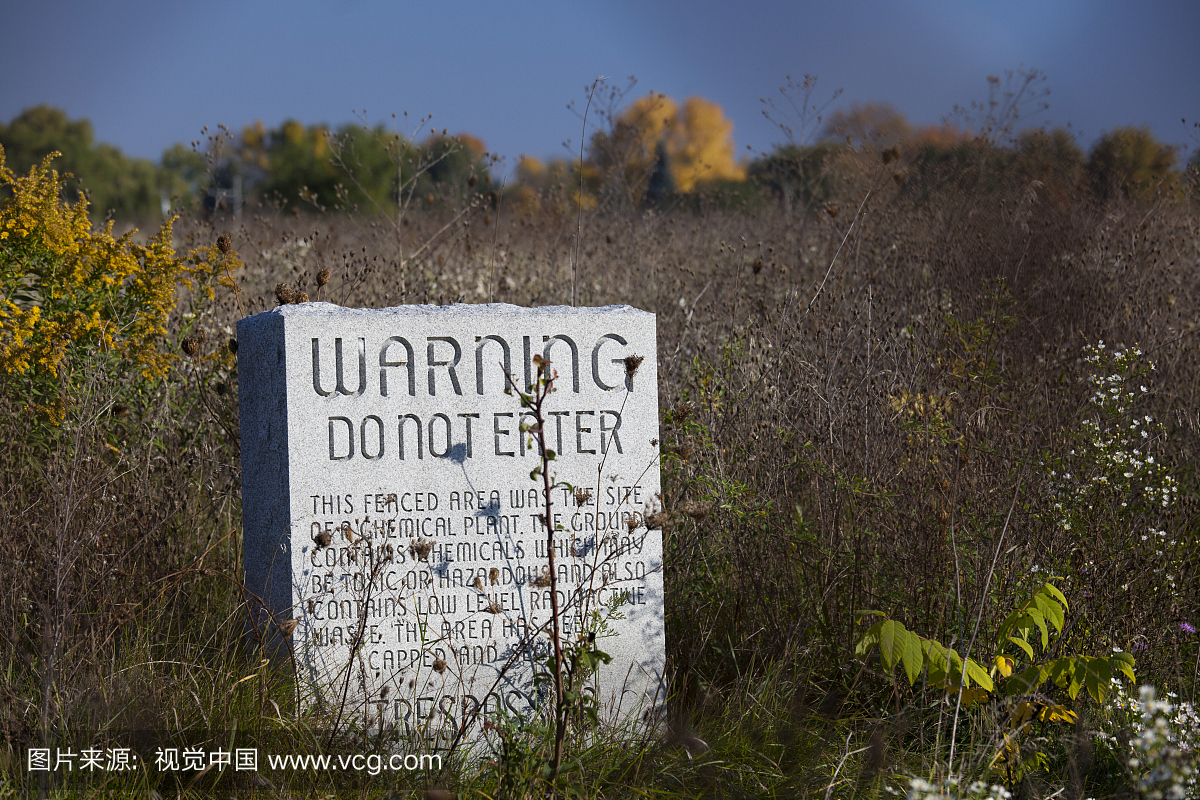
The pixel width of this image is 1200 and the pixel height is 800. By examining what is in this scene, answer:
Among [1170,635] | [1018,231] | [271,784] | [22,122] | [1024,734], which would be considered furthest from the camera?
[22,122]

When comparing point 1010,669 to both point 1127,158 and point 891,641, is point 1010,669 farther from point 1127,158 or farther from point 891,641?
point 1127,158

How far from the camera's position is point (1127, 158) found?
307 inches

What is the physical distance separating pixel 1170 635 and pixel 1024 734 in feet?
Answer: 2.42

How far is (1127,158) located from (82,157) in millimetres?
38680

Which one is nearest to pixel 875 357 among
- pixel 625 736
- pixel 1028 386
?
pixel 1028 386

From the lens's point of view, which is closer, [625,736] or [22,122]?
[625,736]

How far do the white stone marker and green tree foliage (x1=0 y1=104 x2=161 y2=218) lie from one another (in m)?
30.4

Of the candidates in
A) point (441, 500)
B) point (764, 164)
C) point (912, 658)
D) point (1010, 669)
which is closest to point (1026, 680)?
point (1010, 669)

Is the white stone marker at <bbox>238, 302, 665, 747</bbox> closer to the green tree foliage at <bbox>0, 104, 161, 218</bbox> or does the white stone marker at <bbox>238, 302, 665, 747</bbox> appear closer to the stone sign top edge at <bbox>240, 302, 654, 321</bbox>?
the stone sign top edge at <bbox>240, 302, 654, 321</bbox>

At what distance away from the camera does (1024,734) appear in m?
2.36

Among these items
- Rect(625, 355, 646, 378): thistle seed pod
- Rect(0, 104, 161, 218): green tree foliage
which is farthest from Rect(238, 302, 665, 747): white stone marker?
Rect(0, 104, 161, 218): green tree foliage

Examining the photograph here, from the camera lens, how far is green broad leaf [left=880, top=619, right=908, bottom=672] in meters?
2.07

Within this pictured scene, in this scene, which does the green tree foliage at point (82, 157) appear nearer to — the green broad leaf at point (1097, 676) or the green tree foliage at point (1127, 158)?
the green tree foliage at point (1127, 158)

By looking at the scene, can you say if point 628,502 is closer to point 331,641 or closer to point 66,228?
point 331,641
